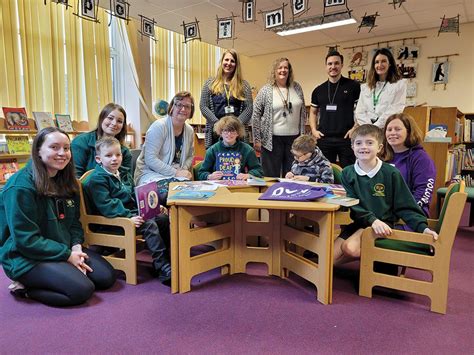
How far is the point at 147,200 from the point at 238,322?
0.86 meters

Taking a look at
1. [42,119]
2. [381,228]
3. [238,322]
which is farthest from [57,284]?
[42,119]

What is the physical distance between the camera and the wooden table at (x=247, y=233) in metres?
1.79

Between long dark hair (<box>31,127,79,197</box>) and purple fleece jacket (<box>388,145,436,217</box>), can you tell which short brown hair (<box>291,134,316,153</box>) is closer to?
purple fleece jacket (<box>388,145,436,217</box>)

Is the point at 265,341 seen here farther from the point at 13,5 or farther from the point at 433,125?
the point at 13,5

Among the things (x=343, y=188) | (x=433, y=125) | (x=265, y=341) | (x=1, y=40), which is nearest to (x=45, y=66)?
(x=1, y=40)

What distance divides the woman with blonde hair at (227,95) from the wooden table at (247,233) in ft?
3.14

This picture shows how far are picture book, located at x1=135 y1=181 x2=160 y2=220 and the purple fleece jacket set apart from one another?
61.6 inches

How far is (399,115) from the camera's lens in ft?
7.50

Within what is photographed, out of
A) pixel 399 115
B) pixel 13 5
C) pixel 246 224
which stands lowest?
pixel 246 224

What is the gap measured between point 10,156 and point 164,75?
285cm

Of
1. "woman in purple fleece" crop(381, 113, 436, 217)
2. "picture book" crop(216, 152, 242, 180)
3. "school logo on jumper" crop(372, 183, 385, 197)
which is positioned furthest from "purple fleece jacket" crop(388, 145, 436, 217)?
"picture book" crop(216, 152, 242, 180)

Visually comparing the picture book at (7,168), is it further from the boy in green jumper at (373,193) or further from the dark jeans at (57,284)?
the boy in green jumper at (373,193)

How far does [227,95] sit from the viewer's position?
3016mm

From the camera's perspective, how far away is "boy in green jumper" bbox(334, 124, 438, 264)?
1.91m
